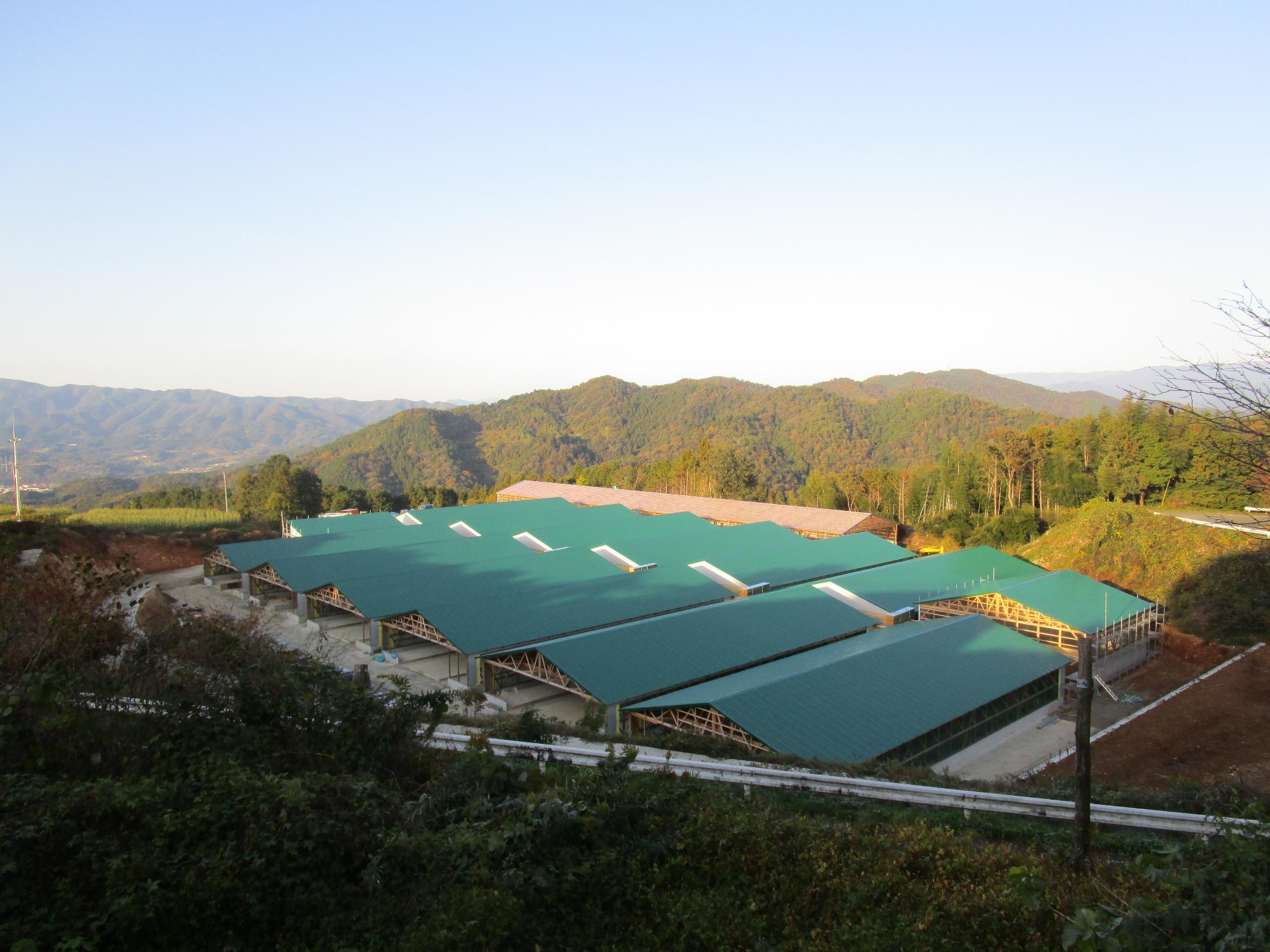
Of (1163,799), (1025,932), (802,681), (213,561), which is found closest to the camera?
(1025,932)

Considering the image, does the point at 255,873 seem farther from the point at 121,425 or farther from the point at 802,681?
the point at 121,425

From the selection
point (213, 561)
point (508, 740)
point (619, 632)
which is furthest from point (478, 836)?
point (213, 561)

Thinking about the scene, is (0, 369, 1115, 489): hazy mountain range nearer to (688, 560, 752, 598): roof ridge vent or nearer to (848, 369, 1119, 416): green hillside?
(848, 369, 1119, 416): green hillside

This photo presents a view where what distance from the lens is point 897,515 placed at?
133ft

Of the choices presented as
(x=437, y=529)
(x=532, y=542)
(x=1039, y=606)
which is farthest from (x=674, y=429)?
(x=1039, y=606)

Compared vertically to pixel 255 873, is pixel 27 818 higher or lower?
higher

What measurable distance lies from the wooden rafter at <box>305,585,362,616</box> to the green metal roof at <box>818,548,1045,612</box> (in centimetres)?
1165

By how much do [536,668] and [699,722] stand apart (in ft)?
11.9

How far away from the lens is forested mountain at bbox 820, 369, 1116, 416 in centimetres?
9738

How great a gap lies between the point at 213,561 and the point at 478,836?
73.8ft

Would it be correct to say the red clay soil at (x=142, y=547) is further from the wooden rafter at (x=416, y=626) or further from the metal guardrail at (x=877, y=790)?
the metal guardrail at (x=877, y=790)

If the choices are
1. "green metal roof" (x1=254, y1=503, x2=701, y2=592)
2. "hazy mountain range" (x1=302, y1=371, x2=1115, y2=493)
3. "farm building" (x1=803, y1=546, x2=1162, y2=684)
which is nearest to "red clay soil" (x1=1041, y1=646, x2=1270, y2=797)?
"farm building" (x1=803, y1=546, x2=1162, y2=684)

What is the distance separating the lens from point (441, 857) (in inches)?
176

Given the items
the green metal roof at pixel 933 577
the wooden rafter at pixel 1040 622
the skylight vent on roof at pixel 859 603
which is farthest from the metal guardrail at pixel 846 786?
the green metal roof at pixel 933 577
